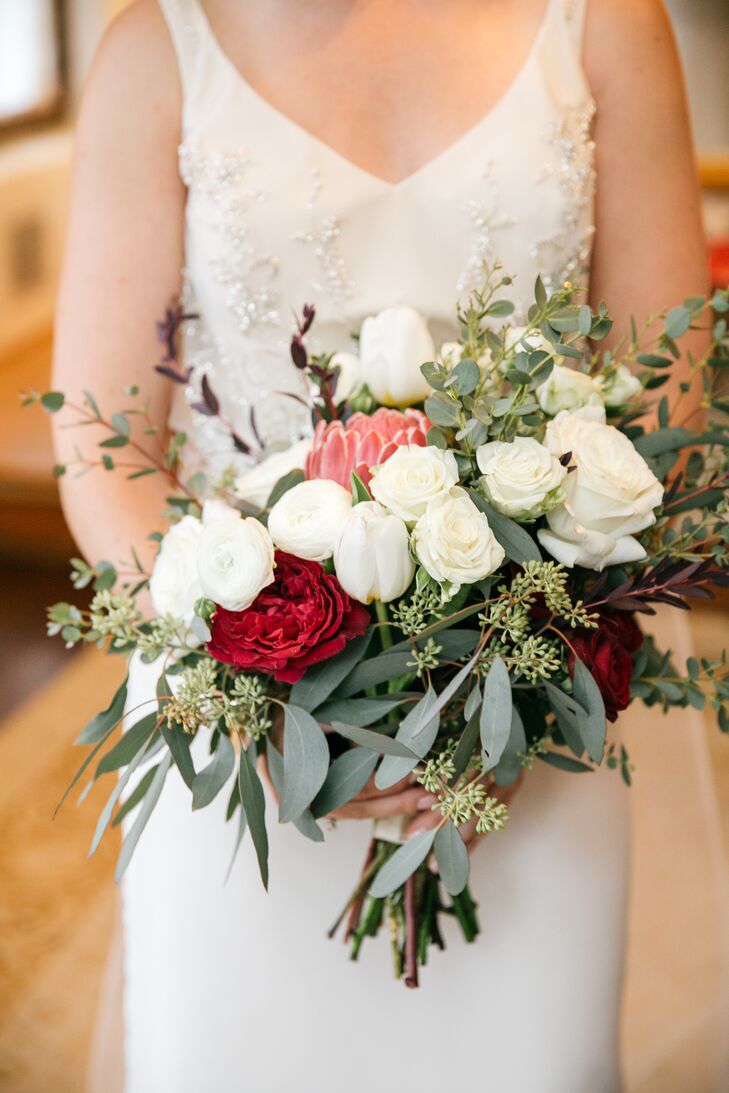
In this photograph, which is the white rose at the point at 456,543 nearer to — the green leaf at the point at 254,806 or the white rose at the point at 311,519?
the white rose at the point at 311,519

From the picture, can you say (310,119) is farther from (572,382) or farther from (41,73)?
(41,73)

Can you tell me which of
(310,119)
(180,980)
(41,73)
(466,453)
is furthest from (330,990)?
(41,73)

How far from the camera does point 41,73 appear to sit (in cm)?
434

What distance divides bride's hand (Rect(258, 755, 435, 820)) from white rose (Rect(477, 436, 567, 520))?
327 millimetres

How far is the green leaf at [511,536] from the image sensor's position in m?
0.90

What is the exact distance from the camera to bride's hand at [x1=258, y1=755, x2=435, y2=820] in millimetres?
1081

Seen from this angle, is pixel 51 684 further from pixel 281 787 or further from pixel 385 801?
pixel 281 787

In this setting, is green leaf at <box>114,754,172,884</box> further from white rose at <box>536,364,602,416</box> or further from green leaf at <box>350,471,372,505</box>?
white rose at <box>536,364,602,416</box>

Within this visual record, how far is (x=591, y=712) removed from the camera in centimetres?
91

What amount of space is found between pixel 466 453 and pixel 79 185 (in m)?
0.74

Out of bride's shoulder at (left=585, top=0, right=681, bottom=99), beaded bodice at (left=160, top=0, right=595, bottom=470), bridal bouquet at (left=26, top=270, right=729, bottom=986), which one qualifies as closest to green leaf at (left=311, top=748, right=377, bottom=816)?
bridal bouquet at (left=26, top=270, right=729, bottom=986)

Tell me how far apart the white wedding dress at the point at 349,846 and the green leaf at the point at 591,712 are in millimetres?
462

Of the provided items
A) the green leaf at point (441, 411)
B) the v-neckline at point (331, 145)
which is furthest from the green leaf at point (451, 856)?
the v-neckline at point (331, 145)

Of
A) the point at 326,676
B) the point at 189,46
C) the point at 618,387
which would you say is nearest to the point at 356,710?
the point at 326,676
